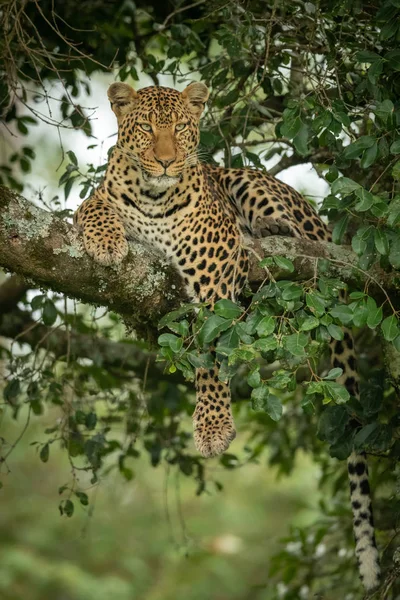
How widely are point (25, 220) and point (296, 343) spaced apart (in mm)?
1559

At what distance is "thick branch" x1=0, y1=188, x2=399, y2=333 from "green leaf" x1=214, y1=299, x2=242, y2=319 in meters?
0.60

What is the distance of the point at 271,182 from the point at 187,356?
2463mm

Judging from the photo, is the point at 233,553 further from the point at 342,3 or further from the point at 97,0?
the point at 342,3

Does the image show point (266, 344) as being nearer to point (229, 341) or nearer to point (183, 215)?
point (229, 341)

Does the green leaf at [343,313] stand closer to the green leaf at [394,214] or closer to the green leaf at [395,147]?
the green leaf at [394,214]

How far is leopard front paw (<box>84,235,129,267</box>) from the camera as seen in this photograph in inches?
205

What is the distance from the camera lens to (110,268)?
5340mm


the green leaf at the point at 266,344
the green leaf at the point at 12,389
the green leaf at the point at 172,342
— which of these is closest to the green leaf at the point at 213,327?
the green leaf at the point at 172,342

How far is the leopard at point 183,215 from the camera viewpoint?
571cm

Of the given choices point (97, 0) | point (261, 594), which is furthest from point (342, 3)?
point (261, 594)

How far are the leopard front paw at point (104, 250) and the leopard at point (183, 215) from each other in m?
0.17

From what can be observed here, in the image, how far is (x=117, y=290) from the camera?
17.7 ft

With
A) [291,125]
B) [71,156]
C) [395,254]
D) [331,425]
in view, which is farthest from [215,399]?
[71,156]

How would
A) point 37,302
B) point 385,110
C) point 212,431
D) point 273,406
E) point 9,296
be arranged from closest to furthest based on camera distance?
point 273,406 < point 385,110 < point 212,431 < point 37,302 < point 9,296
